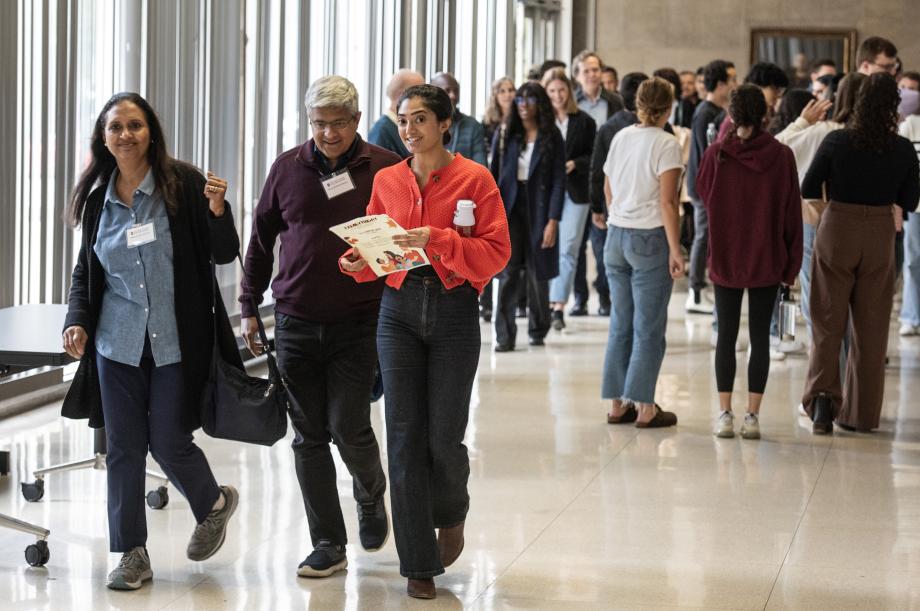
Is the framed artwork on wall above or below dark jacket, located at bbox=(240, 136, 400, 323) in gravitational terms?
above

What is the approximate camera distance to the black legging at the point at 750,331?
659 cm

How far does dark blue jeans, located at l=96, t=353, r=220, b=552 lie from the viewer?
4.29 meters

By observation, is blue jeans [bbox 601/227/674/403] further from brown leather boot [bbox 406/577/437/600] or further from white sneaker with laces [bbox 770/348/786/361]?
brown leather boot [bbox 406/577/437/600]

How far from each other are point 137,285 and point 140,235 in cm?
15

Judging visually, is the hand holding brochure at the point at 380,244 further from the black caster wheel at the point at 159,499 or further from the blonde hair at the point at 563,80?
the blonde hair at the point at 563,80

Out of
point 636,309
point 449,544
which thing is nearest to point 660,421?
point 636,309

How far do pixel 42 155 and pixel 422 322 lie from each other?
11.1 feet

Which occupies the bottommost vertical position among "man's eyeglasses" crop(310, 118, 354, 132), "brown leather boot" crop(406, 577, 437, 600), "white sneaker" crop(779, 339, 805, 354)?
"brown leather boot" crop(406, 577, 437, 600)

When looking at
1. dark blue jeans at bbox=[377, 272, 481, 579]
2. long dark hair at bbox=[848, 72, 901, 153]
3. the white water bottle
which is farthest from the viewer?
long dark hair at bbox=[848, 72, 901, 153]

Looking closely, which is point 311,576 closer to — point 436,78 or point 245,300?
point 245,300

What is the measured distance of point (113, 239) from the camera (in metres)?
4.30

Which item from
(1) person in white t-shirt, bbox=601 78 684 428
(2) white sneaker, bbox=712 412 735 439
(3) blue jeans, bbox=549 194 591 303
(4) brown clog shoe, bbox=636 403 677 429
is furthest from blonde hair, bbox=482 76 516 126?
(2) white sneaker, bbox=712 412 735 439

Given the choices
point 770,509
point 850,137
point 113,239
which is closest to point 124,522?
point 113,239

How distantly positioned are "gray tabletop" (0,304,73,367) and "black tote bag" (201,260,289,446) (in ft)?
1.58
